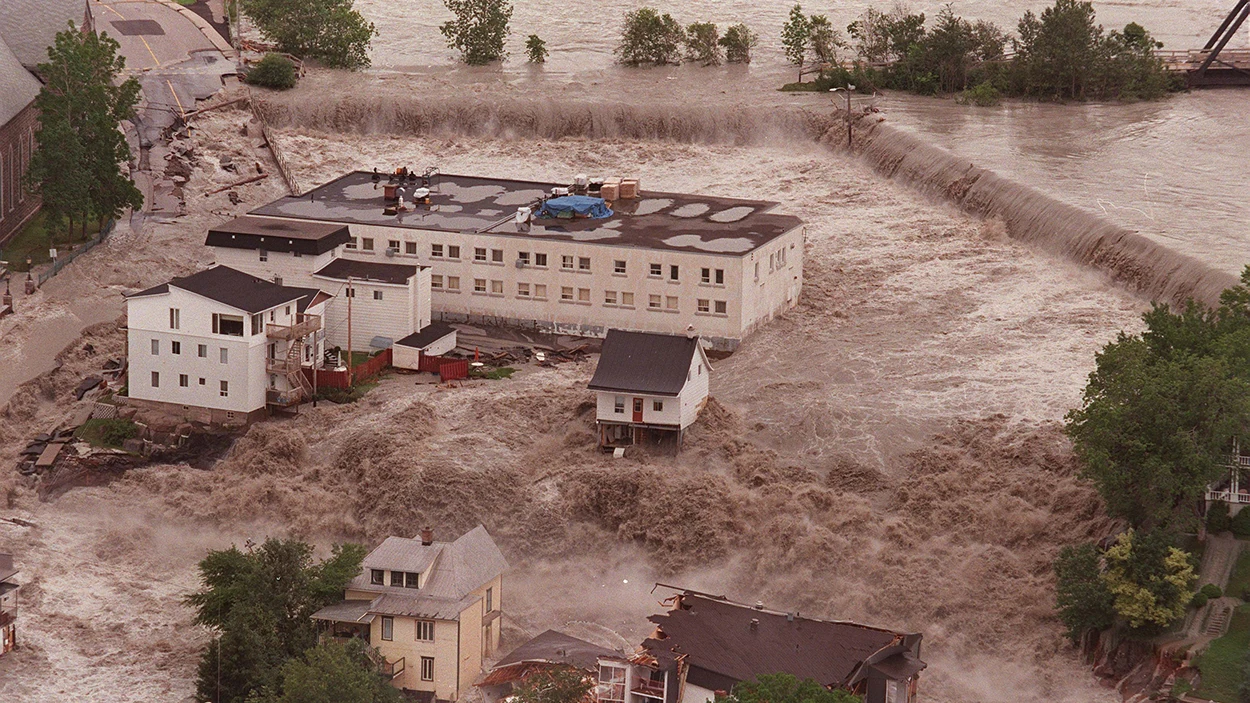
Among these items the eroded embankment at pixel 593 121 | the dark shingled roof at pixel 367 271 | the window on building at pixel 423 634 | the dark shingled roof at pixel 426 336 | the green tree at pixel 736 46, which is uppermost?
the green tree at pixel 736 46

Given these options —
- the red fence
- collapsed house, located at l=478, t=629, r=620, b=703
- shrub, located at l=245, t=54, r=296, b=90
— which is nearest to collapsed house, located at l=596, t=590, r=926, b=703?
collapsed house, located at l=478, t=629, r=620, b=703

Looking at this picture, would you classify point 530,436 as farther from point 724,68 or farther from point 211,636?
point 724,68

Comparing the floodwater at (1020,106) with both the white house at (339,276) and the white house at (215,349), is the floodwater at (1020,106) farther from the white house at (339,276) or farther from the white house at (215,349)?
the white house at (215,349)

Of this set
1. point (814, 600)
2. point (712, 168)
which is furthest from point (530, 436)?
point (712, 168)

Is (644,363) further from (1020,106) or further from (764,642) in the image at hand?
(1020,106)

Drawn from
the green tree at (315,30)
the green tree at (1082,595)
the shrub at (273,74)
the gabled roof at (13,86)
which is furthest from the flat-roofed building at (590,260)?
the green tree at (315,30)

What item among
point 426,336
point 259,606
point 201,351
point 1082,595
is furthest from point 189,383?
point 1082,595

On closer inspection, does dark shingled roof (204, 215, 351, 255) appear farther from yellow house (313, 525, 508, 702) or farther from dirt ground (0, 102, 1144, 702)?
yellow house (313, 525, 508, 702)
